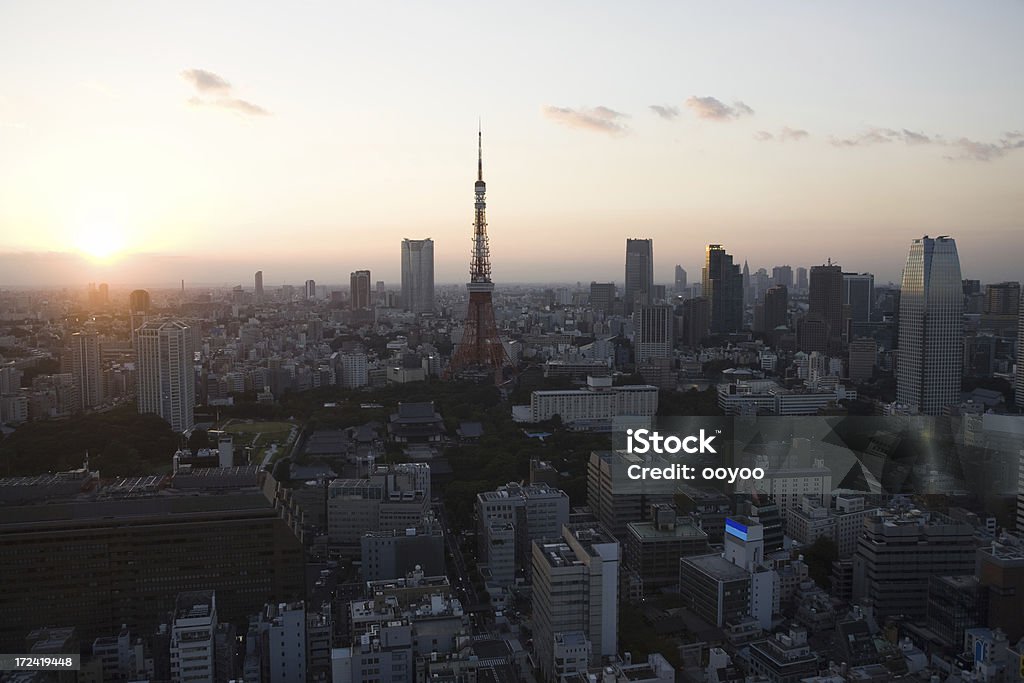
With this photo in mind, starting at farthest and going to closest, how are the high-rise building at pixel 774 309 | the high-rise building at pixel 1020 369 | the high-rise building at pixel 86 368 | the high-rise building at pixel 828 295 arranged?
the high-rise building at pixel 774 309
the high-rise building at pixel 828 295
the high-rise building at pixel 86 368
the high-rise building at pixel 1020 369

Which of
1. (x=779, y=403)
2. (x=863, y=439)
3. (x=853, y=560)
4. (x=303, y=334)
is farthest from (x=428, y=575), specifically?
(x=303, y=334)

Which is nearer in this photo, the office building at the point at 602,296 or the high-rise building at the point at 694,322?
the high-rise building at the point at 694,322

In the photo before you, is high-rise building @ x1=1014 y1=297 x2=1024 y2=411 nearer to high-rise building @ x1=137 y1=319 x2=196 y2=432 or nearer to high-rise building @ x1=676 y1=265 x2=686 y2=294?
high-rise building @ x1=137 y1=319 x2=196 y2=432

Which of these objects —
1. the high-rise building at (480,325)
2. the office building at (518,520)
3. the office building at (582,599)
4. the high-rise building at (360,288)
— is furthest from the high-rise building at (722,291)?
the office building at (582,599)

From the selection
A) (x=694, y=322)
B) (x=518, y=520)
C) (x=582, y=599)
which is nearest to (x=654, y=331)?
(x=694, y=322)

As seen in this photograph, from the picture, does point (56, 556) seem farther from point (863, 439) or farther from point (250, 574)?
point (863, 439)

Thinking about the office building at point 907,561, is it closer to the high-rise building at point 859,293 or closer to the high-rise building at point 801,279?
the high-rise building at point 859,293
